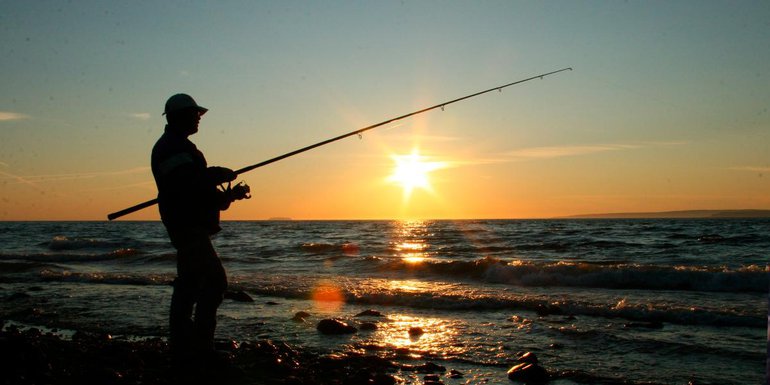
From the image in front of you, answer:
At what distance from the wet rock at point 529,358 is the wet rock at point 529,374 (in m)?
0.35

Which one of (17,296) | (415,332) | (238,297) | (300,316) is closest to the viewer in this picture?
(415,332)

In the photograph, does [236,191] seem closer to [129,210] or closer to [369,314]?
[129,210]

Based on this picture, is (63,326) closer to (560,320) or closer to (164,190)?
(164,190)

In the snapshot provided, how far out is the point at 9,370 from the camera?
15.9 ft

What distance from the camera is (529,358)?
588 cm

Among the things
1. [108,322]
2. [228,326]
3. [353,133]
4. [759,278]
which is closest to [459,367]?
[353,133]

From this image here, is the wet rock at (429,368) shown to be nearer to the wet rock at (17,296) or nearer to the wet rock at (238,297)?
the wet rock at (238,297)

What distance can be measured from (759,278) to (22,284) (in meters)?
15.5

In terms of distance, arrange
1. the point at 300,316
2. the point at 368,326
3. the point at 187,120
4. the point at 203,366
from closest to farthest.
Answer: the point at 187,120 → the point at 203,366 → the point at 368,326 → the point at 300,316

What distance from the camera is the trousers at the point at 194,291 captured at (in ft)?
14.5

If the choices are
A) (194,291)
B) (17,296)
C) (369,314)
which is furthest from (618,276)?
(17,296)

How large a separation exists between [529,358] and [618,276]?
8898 mm

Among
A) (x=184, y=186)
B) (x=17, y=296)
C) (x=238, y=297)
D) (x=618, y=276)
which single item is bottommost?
(x=17, y=296)

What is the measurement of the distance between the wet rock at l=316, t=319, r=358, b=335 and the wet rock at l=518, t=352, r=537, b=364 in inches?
89.1
